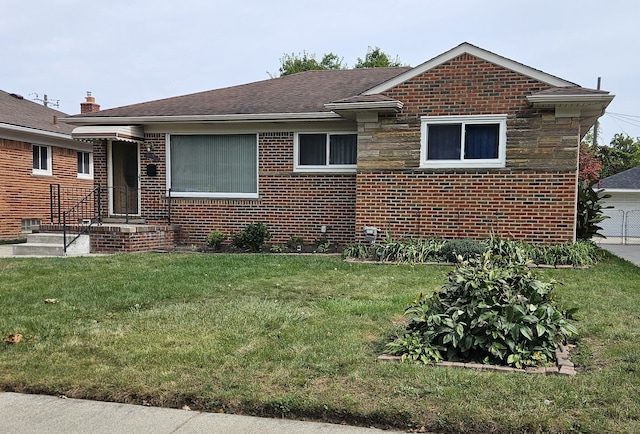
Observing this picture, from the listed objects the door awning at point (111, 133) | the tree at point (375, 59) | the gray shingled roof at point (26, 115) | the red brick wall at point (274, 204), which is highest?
the tree at point (375, 59)

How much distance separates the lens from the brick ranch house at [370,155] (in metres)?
10.6

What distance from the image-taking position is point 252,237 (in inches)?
475

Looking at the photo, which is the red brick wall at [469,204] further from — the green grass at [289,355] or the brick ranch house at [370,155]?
the green grass at [289,355]

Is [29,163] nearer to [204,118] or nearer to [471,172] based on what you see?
[204,118]

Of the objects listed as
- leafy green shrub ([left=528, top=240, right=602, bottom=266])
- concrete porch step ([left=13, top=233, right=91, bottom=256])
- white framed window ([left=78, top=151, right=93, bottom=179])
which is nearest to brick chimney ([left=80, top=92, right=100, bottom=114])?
white framed window ([left=78, top=151, right=93, bottom=179])

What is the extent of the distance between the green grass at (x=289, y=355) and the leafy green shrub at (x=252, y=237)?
12.4 feet

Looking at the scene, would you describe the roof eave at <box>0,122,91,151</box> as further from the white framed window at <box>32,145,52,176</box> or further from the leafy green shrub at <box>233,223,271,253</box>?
the leafy green shrub at <box>233,223,271,253</box>

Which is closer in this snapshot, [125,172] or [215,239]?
[215,239]

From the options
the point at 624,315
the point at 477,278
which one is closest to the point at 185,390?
the point at 477,278

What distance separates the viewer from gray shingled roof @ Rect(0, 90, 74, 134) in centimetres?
1639

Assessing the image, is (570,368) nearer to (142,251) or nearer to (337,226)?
(337,226)

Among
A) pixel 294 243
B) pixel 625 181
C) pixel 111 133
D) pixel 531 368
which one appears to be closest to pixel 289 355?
pixel 531 368

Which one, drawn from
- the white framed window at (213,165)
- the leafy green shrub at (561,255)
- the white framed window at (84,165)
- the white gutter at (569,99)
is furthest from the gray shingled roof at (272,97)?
the white framed window at (84,165)

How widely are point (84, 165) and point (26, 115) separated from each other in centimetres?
268
